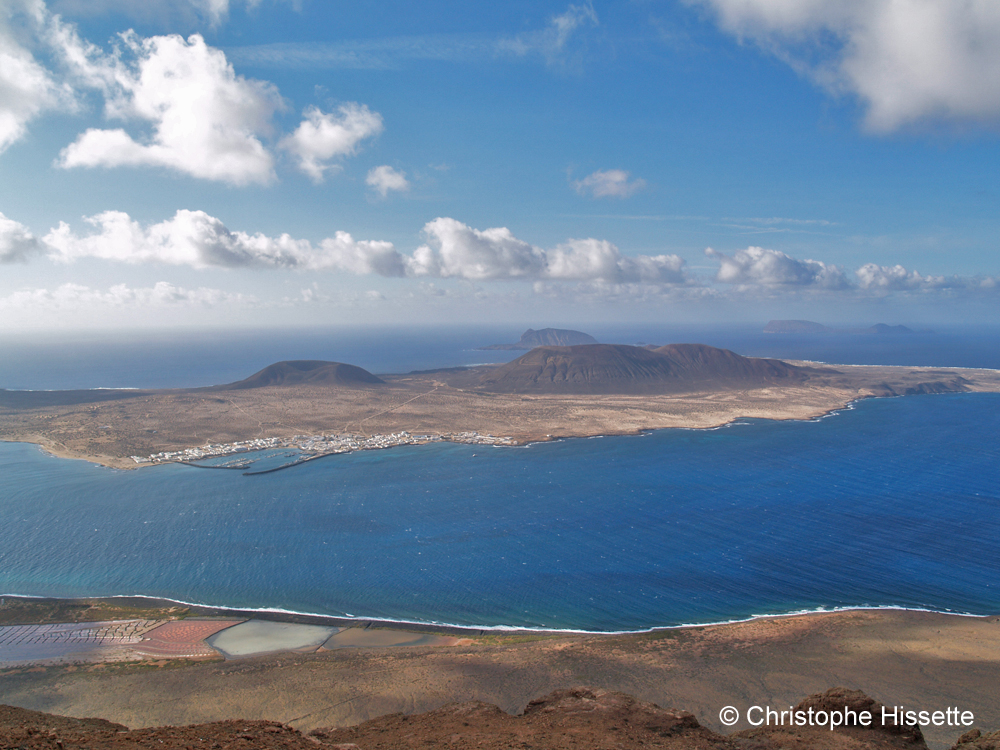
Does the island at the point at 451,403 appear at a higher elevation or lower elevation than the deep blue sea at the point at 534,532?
higher

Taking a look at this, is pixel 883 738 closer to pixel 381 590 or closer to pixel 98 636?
pixel 381 590

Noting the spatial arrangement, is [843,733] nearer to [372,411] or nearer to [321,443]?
[321,443]

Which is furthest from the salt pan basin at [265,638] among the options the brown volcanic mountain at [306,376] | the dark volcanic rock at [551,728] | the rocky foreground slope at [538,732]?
the brown volcanic mountain at [306,376]

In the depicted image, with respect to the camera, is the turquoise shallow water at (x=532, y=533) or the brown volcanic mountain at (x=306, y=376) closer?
the turquoise shallow water at (x=532, y=533)

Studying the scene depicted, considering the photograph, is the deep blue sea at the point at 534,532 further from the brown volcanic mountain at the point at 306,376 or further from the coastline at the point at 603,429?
the brown volcanic mountain at the point at 306,376

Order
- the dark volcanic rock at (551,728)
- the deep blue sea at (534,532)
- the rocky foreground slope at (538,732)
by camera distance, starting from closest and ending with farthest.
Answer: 1. the rocky foreground slope at (538,732)
2. the dark volcanic rock at (551,728)
3. the deep blue sea at (534,532)

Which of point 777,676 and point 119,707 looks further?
point 777,676

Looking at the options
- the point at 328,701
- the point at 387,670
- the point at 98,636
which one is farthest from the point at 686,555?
the point at 98,636
